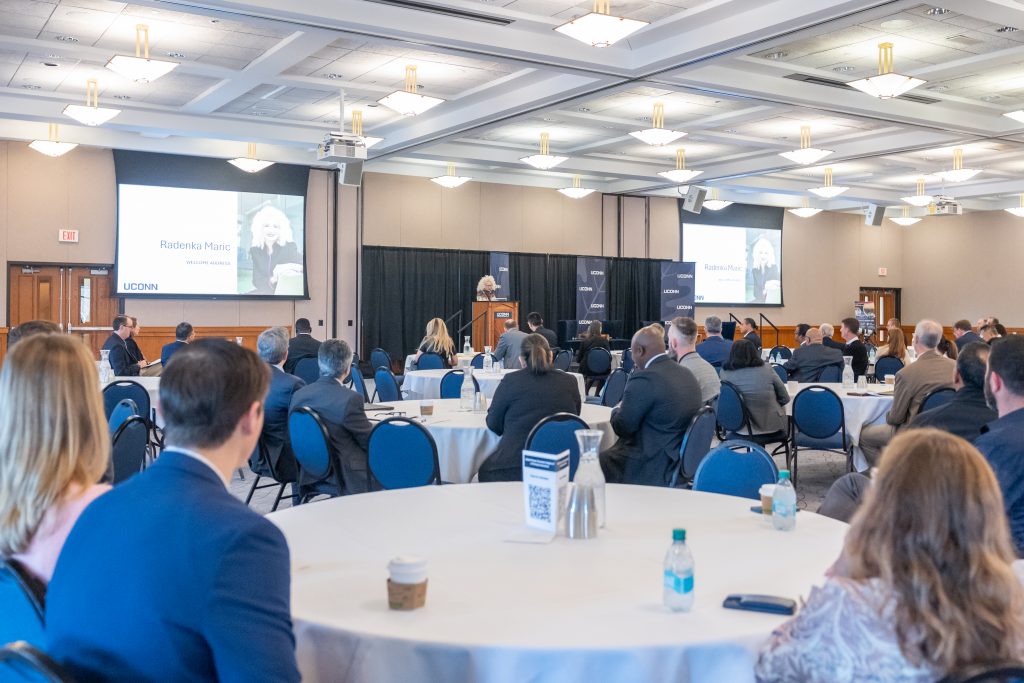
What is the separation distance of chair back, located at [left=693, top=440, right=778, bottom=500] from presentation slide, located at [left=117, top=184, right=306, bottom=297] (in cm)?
1257

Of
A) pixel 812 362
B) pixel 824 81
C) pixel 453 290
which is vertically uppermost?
pixel 824 81

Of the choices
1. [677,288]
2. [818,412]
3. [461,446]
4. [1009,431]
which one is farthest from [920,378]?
[677,288]

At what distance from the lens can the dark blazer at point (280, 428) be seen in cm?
604

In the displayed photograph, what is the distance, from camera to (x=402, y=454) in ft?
16.9

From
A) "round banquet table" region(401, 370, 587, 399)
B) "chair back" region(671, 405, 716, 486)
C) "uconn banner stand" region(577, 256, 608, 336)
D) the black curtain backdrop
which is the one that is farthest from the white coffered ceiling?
"chair back" region(671, 405, 716, 486)

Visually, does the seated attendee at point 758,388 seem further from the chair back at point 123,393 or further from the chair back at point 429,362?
the chair back at point 123,393

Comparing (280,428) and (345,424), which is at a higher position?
(345,424)

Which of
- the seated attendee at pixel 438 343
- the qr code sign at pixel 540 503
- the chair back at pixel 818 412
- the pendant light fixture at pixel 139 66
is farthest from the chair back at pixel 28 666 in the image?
the seated attendee at pixel 438 343

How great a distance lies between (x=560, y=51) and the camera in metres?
9.19

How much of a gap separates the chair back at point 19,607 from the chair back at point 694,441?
3792mm

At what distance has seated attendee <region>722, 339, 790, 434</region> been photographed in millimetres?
7660

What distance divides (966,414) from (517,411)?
230cm

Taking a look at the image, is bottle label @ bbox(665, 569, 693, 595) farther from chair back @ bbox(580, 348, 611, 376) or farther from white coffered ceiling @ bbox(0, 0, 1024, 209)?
chair back @ bbox(580, 348, 611, 376)

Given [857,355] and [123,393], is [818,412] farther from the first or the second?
[123,393]
